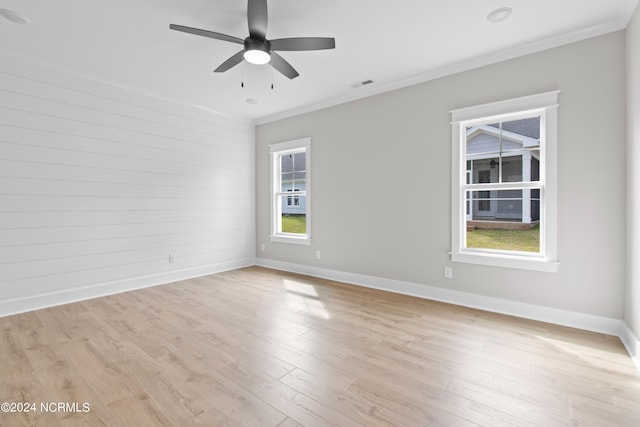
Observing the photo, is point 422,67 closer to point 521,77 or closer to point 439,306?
point 521,77

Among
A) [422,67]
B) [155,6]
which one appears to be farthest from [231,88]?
[422,67]

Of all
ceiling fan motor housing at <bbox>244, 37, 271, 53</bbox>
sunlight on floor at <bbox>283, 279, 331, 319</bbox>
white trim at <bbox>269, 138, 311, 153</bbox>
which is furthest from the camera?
white trim at <bbox>269, 138, 311, 153</bbox>

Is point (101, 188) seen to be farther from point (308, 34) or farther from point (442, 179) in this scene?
point (442, 179)

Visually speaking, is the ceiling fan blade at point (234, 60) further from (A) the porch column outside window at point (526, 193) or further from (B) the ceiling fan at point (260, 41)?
(A) the porch column outside window at point (526, 193)

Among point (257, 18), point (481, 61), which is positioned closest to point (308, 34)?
point (257, 18)

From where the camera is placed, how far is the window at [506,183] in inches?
117

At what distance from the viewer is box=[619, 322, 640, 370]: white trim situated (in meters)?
2.21

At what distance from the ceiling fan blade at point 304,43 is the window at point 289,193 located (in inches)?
98.4

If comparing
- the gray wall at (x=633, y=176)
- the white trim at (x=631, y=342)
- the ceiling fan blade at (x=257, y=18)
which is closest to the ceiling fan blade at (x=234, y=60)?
the ceiling fan blade at (x=257, y=18)

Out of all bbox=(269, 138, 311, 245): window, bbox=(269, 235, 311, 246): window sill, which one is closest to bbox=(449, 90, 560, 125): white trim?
bbox=(269, 138, 311, 245): window

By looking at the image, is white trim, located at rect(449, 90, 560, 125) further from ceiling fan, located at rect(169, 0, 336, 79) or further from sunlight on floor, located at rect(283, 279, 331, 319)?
sunlight on floor, located at rect(283, 279, 331, 319)

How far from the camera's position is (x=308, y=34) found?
2.85m

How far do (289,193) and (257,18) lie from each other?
3.36 meters

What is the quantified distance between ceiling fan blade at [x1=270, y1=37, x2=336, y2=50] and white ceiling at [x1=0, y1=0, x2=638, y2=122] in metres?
0.27
